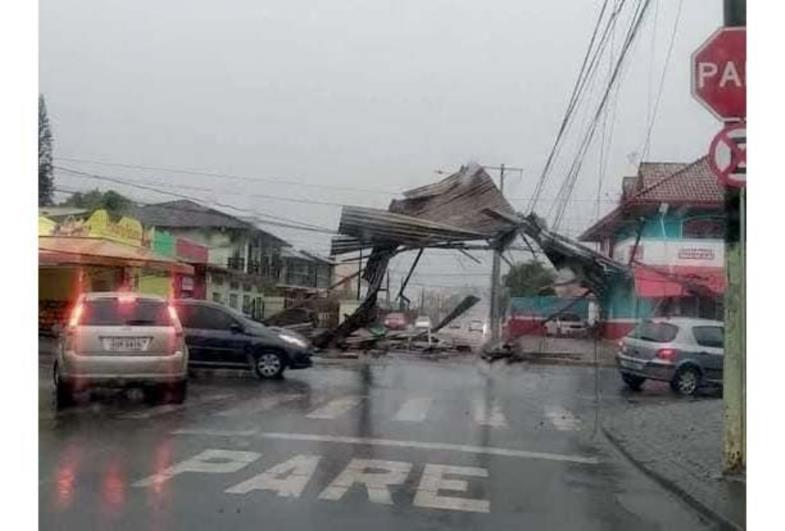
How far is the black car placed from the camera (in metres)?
4.62

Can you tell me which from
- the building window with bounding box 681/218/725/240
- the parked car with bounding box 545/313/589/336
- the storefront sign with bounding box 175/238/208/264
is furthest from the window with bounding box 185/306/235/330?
the building window with bounding box 681/218/725/240

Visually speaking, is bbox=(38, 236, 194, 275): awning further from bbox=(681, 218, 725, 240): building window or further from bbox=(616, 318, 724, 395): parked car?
bbox=(681, 218, 725, 240): building window

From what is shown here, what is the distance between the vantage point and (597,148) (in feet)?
15.0

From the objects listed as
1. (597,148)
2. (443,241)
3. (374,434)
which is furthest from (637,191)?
(374,434)

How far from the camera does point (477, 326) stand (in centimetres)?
479

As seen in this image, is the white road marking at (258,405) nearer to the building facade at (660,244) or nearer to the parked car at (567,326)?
the parked car at (567,326)

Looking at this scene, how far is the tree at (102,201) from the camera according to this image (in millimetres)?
4395

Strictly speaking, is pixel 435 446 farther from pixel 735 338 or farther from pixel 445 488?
pixel 735 338

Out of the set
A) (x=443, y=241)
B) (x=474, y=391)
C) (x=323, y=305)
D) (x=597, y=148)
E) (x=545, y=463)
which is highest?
(x=597, y=148)

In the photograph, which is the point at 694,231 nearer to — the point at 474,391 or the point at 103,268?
the point at 474,391

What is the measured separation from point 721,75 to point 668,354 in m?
1.31

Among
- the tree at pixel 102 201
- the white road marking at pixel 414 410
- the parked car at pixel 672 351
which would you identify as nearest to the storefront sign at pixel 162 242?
the tree at pixel 102 201

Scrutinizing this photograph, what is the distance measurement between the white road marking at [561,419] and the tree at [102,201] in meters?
2.06

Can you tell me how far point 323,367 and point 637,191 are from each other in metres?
1.66
